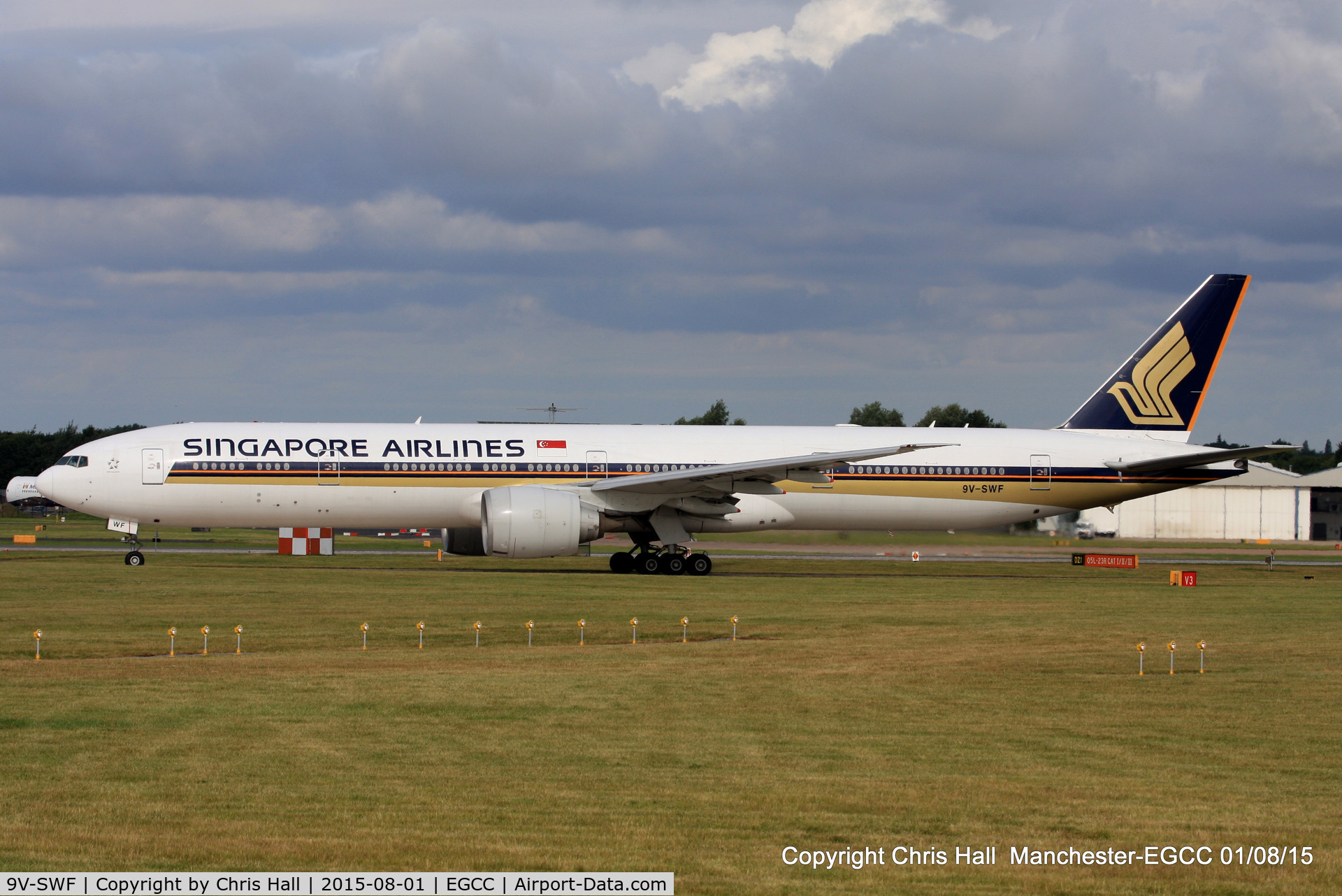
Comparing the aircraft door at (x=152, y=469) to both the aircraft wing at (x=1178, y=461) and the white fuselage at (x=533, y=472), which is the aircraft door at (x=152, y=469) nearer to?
the white fuselage at (x=533, y=472)

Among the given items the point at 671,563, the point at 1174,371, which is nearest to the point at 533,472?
the point at 671,563

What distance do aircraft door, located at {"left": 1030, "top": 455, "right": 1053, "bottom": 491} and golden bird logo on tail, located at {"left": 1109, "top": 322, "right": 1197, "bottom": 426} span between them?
4.13m

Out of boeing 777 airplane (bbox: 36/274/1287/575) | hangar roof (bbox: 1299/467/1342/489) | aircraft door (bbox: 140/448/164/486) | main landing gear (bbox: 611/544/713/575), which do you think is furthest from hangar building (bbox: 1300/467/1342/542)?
aircraft door (bbox: 140/448/164/486)

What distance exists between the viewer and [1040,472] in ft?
121

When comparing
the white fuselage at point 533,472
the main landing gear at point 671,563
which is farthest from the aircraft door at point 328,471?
the main landing gear at point 671,563

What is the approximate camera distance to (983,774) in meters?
10.6

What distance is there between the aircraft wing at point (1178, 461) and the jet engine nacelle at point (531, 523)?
16612 mm

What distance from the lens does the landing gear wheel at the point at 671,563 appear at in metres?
34.2

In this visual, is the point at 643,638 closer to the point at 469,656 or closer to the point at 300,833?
the point at 469,656

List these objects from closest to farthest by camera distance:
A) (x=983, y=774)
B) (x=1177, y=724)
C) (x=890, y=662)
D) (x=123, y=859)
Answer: (x=123, y=859)
(x=983, y=774)
(x=1177, y=724)
(x=890, y=662)

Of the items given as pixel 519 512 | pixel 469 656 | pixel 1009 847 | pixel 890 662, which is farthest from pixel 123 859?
pixel 519 512

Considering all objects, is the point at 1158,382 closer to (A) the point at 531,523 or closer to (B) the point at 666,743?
(A) the point at 531,523

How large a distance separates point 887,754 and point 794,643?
8.27 m

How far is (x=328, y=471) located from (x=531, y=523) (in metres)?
6.41
